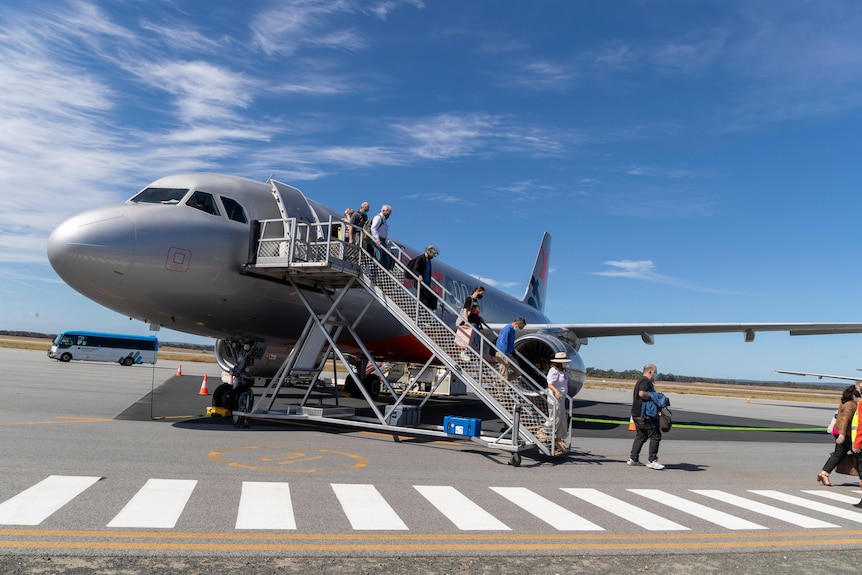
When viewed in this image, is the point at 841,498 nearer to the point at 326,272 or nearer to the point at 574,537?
the point at 574,537

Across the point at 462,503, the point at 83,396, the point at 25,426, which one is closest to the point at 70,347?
the point at 83,396

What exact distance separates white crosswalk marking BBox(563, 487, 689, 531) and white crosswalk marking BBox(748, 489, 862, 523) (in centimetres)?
258

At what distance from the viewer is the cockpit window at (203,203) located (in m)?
12.2

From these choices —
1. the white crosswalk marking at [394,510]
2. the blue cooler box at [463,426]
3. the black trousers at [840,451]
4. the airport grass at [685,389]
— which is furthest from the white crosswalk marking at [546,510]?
the airport grass at [685,389]

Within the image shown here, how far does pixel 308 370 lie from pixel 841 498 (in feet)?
31.4

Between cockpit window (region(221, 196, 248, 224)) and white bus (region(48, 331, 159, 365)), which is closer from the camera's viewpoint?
cockpit window (region(221, 196, 248, 224))

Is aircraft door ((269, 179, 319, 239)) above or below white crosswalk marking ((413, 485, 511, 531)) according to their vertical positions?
above

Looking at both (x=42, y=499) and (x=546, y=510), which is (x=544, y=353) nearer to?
(x=546, y=510)

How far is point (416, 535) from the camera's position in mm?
5754

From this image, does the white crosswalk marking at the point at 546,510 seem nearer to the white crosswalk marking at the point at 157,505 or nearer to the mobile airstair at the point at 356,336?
the mobile airstair at the point at 356,336

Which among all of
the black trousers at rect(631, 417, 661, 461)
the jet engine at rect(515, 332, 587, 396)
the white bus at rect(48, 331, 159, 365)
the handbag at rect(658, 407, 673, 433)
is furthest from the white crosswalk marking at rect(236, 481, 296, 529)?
the white bus at rect(48, 331, 159, 365)

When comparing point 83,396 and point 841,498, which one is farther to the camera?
point 83,396

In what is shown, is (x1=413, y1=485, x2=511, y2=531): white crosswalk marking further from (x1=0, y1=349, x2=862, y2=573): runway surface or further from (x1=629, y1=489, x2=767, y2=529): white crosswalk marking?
(x1=629, y1=489, x2=767, y2=529): white crosswalk marking

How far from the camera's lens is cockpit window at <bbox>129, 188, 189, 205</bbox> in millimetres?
12125
